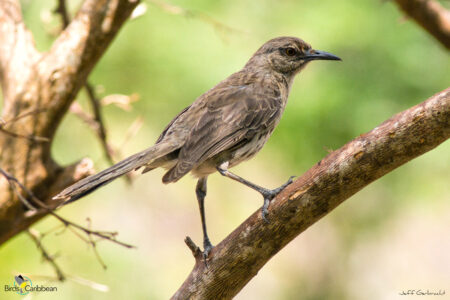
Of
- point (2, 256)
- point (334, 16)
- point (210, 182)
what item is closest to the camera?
point (2, 256)

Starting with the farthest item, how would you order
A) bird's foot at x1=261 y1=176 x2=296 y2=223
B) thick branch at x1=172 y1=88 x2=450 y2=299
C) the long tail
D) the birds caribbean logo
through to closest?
the birds caribbean logo
the long tail
bird's foot at x1=261 y1=176 x2=296 y2=223
thick branch at x1=172 y1=88 x2=450 y2=299

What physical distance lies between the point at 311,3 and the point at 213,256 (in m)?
3.57

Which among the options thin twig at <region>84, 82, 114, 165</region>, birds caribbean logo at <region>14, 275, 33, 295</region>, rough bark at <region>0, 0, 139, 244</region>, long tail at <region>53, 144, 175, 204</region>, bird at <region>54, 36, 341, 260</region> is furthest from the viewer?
thin twig at <region>84, 82, 114, 165</region>

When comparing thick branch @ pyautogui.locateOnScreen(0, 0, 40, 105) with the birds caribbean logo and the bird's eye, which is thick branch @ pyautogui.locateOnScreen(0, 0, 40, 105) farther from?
the bird's eye

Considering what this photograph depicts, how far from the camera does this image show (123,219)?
7348 mm

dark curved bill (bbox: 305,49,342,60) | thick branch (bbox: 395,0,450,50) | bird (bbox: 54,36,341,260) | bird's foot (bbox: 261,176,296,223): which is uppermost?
thick branch (bbox: 395,0,450,50)

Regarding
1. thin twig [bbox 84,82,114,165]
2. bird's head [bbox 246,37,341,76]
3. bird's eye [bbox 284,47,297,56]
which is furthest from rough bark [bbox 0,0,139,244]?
bird's eye [bbox 284,47,297,56]

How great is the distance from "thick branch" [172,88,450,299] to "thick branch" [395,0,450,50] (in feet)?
8.57

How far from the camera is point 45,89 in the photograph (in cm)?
404

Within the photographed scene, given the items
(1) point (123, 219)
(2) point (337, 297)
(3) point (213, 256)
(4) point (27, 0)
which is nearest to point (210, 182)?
(1) point (123, 219)

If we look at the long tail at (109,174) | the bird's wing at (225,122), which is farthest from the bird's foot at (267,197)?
the long tail at (109,174)

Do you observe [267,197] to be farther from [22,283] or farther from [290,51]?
[22,283]

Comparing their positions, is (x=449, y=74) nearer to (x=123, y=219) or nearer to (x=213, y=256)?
(x=213, y=256)

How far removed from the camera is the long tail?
3.27 m
